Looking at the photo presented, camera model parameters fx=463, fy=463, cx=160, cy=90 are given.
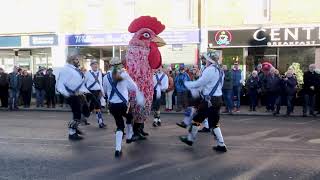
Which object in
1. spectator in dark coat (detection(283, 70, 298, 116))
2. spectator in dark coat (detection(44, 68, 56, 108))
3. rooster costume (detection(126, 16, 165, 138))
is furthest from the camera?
spectator in dark coat (detection(44, 68, 56, 108))

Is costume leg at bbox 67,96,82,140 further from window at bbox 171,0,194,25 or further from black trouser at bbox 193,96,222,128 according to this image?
window at bbox 171,0,194,25

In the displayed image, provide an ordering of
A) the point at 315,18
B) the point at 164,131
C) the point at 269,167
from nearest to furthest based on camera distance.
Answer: the point at 269,167 < the point at 164,131 < the point at 315,18

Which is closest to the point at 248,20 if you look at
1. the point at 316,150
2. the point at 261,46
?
the point at 261,46

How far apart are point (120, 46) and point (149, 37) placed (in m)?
13.9

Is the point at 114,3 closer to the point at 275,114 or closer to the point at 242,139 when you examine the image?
the point at 275,114

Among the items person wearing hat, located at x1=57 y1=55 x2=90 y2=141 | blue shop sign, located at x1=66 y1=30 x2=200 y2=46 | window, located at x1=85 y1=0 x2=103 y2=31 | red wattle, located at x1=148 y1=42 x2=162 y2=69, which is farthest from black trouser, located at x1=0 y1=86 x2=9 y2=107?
red wattle, located at x1=148 y1=42 x2=162 y2=69

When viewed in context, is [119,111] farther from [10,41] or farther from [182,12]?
[10,41]

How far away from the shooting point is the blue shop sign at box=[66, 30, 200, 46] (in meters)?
22.1

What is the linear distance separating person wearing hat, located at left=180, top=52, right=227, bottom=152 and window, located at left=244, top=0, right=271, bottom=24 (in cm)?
1302

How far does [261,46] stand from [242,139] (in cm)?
1140

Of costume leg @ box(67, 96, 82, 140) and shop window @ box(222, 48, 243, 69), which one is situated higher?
shop window @ box(222, 48, 243, 69)

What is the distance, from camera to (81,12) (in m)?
23.8

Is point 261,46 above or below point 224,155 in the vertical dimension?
above

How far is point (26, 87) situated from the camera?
20.0 m
